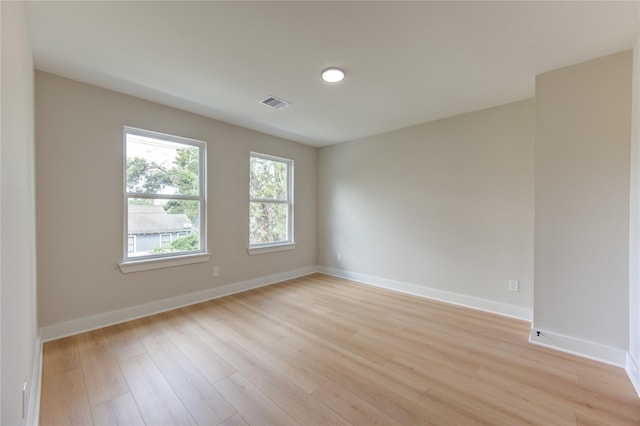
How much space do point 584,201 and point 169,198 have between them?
13.7 feet

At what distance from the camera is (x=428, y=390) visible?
175cm

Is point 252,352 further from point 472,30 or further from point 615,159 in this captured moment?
point 615,159

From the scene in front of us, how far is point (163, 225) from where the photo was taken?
3127 millimetres

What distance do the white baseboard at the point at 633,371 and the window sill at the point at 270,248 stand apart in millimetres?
3934

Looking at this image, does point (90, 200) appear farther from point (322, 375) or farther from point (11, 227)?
point (322, 375)

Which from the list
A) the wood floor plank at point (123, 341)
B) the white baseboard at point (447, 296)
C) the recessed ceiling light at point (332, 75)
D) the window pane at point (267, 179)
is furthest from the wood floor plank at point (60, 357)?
the white baseboard at point (447, 296)

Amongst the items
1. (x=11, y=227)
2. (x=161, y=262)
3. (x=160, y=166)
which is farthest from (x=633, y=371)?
(x=160, y=166)

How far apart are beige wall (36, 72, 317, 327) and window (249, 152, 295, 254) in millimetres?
703

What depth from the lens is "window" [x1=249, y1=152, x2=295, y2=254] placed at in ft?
13.6

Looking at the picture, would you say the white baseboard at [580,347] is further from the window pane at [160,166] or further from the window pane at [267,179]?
A: the window pane at [160,166]

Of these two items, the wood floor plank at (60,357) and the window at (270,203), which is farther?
the window at (270,203)

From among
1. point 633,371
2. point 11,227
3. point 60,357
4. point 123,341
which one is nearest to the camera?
point 11,227

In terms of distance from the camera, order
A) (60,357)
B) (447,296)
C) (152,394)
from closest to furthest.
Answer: (152,394) < (60,357) < (447,296)

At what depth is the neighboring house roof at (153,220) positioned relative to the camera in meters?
2.89
